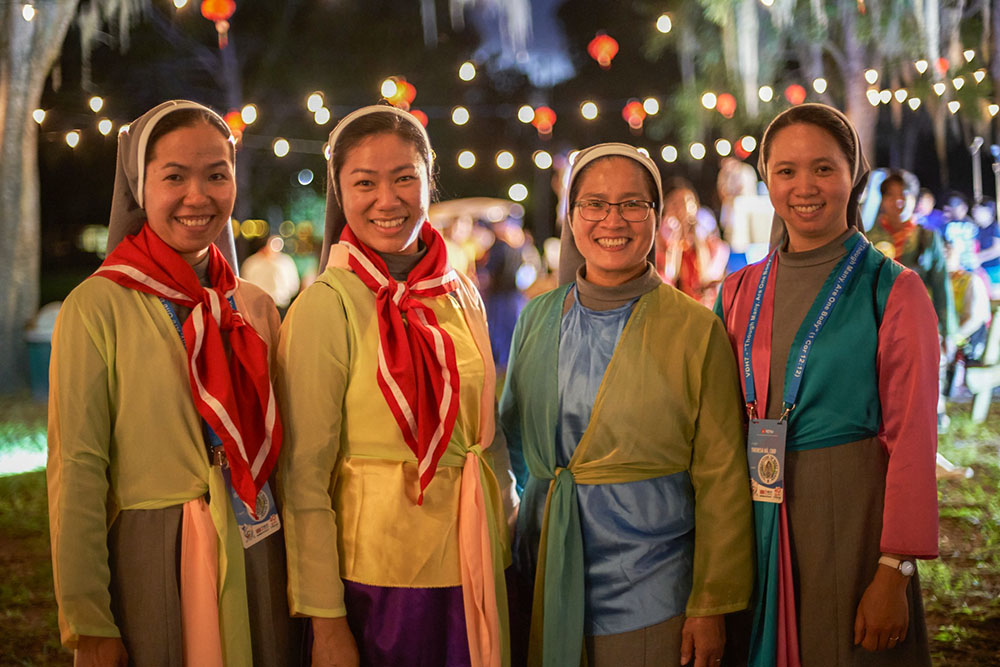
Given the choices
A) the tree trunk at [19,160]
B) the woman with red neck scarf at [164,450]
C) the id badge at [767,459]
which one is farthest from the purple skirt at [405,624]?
the tree trunk at [19,160]

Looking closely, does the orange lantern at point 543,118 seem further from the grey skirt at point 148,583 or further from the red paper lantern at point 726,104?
the grey skirt at point 148,583

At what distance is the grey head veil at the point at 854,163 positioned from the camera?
261cm

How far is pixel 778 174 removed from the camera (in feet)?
8.66

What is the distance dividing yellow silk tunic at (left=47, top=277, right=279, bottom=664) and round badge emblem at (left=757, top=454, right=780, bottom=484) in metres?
1.42

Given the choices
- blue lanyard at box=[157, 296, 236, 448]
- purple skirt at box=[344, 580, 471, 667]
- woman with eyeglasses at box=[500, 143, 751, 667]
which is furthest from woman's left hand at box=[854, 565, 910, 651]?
blue lanyard at box=[157, 296, 236, 448]

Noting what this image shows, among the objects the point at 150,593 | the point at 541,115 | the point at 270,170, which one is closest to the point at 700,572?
the point at 150,593

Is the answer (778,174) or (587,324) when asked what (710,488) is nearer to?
(587,324)

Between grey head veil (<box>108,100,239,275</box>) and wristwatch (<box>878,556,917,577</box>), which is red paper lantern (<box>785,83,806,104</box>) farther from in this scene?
grey head veil (<box>108,100,239,275</box>)

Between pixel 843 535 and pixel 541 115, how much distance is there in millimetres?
10532

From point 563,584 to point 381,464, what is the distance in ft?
1.98

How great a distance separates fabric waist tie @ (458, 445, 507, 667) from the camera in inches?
93.4

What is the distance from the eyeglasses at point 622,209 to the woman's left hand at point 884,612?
1158 mm

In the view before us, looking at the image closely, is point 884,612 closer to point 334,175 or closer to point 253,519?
point 253,519

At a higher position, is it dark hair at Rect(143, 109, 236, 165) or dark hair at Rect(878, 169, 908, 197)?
dark hair at Rect(878, 169, 908, 197)
